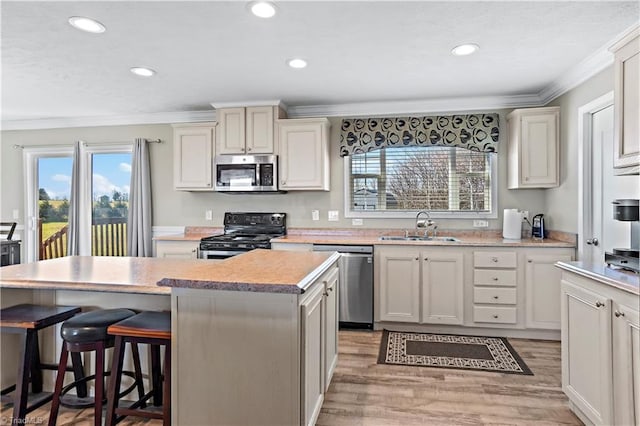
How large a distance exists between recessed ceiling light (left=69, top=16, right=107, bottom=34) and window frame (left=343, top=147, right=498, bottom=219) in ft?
9.01

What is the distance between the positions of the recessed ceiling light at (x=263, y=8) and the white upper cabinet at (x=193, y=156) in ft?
7.44

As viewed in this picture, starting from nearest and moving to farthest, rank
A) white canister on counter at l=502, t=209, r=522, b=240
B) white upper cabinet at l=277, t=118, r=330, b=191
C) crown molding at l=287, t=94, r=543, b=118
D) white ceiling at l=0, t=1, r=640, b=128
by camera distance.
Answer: white ceiling at l=0, t=1, r=640, b=128 → white canister on counter at l=502, t=209, r=522, b=240 → crown molding at l=287, t=94, r=543, b=118 → white upper cabinet at l=277, t=118, r=330, b=191

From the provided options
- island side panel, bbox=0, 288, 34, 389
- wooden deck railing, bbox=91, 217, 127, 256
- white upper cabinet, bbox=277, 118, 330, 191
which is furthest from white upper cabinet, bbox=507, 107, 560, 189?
wooden deck railing, bbox=91, 217, 127, 256

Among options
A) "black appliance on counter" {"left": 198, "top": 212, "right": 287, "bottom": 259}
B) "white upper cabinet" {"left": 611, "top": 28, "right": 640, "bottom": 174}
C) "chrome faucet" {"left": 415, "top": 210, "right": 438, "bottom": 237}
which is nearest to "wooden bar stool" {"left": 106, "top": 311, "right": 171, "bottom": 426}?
"black appliance on counter" {"left": 198, "top": 212, "right": 287, "bottom": 259}

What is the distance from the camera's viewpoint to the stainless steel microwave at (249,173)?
422 cm

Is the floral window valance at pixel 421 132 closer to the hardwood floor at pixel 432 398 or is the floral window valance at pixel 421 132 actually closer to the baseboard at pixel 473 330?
the baseboard at pixel 473 330

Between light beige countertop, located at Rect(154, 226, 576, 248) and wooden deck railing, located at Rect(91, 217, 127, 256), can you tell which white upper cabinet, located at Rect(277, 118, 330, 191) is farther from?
wooden deck railing, located at Rect(91, 217, 127, 256)

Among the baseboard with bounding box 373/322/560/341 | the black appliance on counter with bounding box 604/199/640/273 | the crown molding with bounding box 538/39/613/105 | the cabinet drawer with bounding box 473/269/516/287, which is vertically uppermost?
the crown molding with bounding box 538/39/613/105

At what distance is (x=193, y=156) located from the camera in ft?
14.5

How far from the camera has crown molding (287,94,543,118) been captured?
4.05 m

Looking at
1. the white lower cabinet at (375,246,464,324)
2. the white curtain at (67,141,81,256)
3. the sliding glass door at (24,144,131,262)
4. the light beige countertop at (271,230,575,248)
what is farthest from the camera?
the sliding glass door at (24,144,131,262)

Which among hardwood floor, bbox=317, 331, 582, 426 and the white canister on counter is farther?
the white canister on counter

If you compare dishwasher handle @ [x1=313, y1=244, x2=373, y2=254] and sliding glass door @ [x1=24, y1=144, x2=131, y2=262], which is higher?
sliding glass door @ [x1=24, y1=144, x2=131, y2=262]

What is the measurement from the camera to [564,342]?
2256 millimetres
